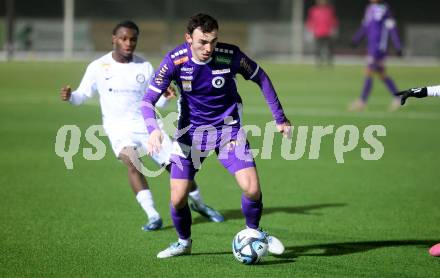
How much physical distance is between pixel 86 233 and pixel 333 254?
261 cm

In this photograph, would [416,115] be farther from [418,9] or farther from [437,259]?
[418,9]

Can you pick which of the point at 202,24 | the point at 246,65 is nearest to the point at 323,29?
the point at 246,65

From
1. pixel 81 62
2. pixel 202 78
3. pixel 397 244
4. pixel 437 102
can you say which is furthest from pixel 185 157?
pixel 81 62

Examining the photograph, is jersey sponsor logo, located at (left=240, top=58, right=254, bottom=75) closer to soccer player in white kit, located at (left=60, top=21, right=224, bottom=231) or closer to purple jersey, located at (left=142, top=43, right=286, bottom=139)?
purple jersey, located at (left=142, top=43, right=286, bottom=139)

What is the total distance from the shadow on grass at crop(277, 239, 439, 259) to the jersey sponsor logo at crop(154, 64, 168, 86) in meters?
2.01

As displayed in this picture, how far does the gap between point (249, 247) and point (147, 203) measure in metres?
2.08

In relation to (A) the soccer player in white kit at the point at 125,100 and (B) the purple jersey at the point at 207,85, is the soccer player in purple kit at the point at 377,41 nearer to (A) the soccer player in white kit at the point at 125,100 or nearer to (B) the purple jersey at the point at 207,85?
(A) the soccer player in white kit at the point at 125,100

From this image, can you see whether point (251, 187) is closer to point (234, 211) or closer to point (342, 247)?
point (342, 247)

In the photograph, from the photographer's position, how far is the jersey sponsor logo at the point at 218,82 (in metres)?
7.76

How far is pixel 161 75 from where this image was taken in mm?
7684

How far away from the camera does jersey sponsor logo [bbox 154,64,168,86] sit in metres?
7.66

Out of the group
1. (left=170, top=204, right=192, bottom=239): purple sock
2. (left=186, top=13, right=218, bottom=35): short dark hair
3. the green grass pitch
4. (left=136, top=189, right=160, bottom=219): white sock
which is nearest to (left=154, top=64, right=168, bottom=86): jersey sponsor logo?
(left=186, top=13, right=218, bottom=35): short dark hair

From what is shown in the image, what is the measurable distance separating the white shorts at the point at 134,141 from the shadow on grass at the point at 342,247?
194 cm

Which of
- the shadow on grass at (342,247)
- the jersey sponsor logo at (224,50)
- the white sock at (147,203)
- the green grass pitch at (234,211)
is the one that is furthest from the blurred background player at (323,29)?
the jersey sponsor logo at (224,50)
